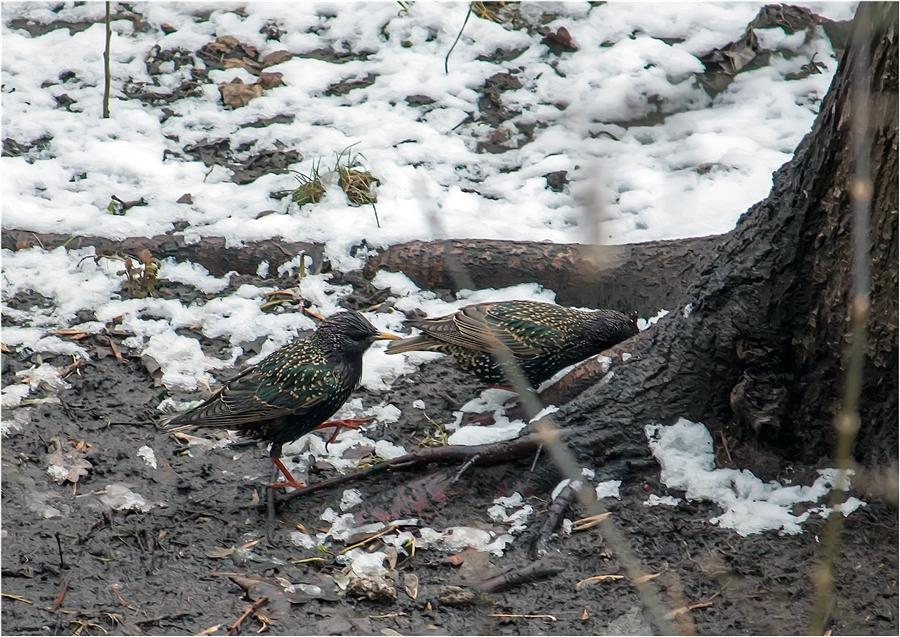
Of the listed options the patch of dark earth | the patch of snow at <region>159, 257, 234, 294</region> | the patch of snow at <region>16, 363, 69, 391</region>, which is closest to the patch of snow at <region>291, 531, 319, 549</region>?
the patch of dark earth

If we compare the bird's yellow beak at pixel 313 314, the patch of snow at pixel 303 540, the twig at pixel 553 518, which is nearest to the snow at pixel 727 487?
the twig at pixel 553 518

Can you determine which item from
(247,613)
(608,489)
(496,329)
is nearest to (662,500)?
(608,489)

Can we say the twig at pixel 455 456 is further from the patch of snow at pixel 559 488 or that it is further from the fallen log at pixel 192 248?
the fallen log at pixel 192 248

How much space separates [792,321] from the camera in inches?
149

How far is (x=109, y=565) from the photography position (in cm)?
Answer: 367

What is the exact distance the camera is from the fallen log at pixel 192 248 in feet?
17.9

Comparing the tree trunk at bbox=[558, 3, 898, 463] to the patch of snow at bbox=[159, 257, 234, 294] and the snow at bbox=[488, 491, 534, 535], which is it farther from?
the patch of snow at bbox=[159, 257, 234, 294]

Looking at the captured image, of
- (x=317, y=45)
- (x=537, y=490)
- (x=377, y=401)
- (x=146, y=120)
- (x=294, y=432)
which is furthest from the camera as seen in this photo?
(x=317, y=45)

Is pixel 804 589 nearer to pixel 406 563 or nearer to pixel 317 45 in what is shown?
pixel 406 563

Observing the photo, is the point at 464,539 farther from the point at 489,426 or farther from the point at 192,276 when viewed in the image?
the point at 192,276

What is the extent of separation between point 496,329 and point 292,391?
1.21 meters

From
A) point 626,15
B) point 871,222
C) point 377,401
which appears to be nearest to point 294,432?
point 377,401

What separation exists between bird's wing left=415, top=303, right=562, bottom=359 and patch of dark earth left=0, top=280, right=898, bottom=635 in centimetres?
95

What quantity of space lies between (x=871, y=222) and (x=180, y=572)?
267 cm
